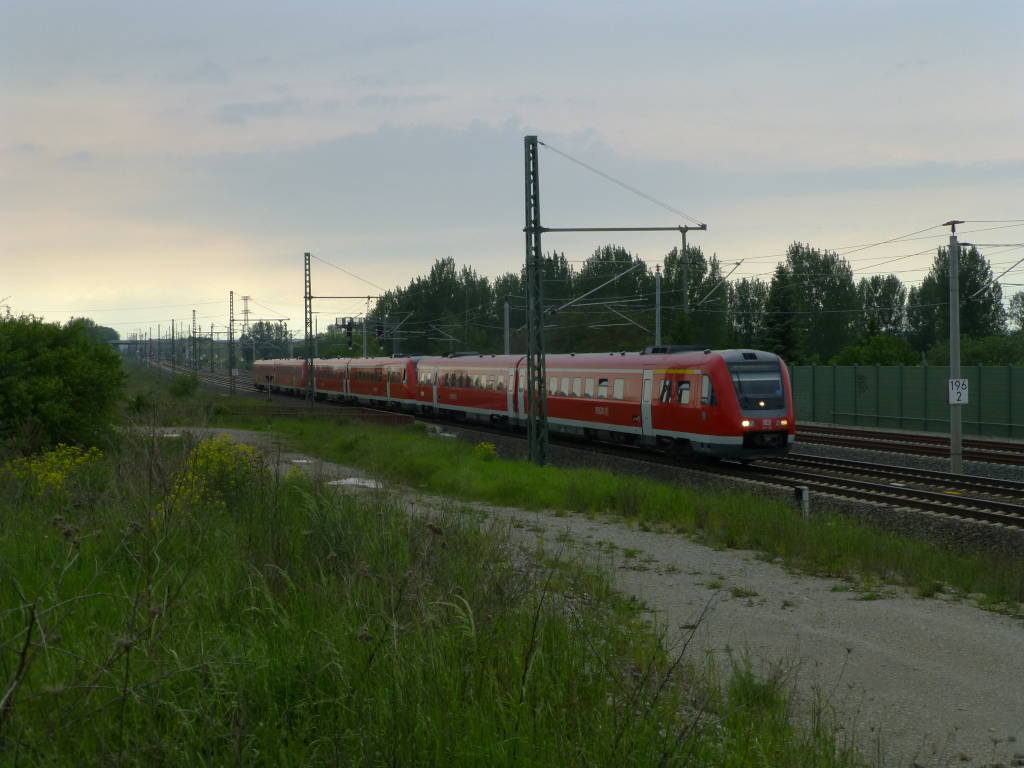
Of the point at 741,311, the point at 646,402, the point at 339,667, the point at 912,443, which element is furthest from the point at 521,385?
the point at 741,311

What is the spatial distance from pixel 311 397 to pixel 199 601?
4384cm

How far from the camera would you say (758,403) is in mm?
22797

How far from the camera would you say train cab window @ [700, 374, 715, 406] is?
22.9m

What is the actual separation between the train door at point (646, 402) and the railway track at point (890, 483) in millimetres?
819

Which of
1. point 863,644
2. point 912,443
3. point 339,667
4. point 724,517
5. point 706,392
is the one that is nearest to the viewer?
point 339,667

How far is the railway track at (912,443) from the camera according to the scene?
25.8 metres

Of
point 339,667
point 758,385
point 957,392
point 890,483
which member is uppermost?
point 758,385

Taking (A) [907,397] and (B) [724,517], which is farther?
(A) [907,397]

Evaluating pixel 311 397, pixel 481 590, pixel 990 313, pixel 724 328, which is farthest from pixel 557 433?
pixel 990 313

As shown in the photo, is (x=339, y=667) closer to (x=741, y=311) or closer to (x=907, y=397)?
(x=907, y=397)

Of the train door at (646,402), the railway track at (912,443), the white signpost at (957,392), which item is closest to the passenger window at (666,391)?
the train door at (646,402)

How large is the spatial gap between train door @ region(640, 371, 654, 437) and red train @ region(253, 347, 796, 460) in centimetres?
3

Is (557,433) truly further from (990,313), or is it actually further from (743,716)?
(990,313)

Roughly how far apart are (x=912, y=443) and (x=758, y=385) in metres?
10.5
